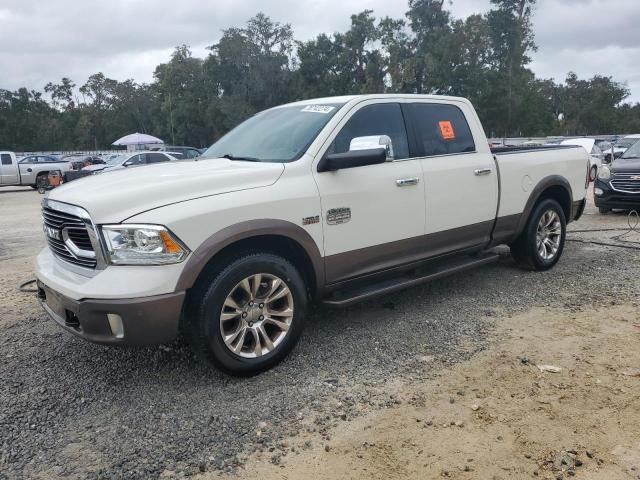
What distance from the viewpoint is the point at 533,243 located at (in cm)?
585

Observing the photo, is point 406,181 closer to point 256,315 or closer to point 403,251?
point 403,251

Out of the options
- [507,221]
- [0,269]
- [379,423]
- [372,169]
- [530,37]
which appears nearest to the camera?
[379,423]

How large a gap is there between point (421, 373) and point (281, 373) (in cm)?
98

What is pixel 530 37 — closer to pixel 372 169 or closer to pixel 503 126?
pixel 503 126

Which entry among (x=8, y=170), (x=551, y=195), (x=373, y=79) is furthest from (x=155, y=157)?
(x=373, y=79)

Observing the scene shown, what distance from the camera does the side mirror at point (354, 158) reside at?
3734 millimetres

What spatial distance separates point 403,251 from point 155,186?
2.13 m

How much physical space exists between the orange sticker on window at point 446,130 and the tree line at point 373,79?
150 ft

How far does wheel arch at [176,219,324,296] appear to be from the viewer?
10.6 ft

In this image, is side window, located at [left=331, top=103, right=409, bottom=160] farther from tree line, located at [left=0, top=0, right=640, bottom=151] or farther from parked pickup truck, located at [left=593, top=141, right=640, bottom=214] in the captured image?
tree line, located at [left=0, top=0, right=640, bottom=151]

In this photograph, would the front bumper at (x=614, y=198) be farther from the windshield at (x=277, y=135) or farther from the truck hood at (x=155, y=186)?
the truck hood at (x=155, y=186)

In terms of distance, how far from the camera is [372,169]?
4176 millimetres

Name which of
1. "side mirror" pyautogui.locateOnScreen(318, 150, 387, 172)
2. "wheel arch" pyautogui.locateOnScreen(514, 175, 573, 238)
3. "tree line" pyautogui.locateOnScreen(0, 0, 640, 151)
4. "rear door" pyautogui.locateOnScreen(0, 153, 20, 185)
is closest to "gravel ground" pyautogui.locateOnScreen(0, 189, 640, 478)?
"wheel arch" pyautogui.locateOnScreen(514, 175, 573, 238)

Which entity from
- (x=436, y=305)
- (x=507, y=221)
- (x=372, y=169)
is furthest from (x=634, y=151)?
(x=372, y=169)
